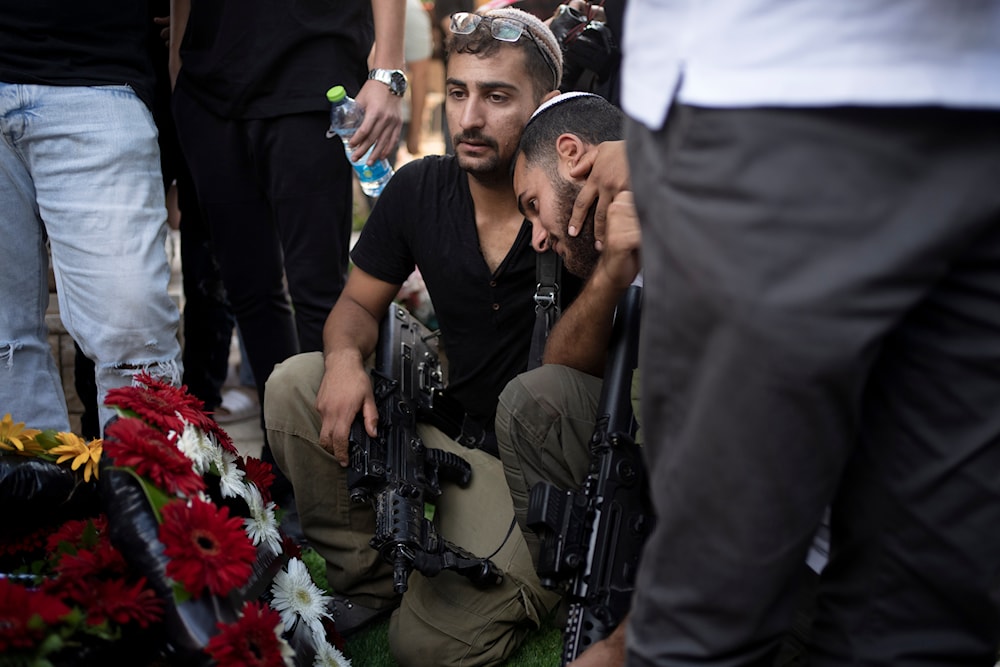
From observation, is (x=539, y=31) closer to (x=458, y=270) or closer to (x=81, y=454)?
(x=458, y=270)

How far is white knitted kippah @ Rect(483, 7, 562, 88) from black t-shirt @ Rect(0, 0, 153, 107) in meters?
1.05

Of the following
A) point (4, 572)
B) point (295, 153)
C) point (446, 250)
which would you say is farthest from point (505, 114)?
point (4, 572)

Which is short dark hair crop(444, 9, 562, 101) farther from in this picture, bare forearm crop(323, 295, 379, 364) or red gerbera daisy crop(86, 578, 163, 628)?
red gerbera daisy crop(86, 578, 163, 628)

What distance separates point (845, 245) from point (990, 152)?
0.18m

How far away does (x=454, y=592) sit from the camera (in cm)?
233

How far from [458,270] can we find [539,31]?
2.59 ft

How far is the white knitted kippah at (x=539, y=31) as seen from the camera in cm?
276

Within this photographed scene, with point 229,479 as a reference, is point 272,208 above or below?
above

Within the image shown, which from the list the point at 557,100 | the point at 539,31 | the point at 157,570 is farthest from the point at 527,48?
the point at 157,570

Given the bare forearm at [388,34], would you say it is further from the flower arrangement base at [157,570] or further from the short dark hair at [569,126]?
the flower arrangement base at [157,570]

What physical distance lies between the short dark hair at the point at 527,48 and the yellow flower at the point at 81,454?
1572mm

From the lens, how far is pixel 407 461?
242 centimetres

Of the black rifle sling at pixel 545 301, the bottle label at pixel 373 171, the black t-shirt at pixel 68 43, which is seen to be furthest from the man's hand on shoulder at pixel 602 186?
the black t-shirt at pixel 68 43

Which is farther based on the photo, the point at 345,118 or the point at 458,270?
the point at 345,118
